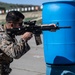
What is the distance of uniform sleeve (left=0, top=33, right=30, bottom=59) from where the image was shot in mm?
4805

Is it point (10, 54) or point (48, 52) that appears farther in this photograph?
point (48, 52)

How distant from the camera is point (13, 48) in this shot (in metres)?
4.82

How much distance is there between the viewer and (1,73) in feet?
16.7

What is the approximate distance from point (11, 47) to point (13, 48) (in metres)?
0.03

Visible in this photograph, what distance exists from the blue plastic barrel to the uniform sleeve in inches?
46.7

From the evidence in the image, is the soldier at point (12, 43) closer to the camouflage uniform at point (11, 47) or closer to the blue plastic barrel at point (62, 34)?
the camouflage uniform at point (11, 47)

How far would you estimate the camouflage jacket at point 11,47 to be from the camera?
15.8 ft

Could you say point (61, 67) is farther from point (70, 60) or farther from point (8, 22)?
point (8, 22)

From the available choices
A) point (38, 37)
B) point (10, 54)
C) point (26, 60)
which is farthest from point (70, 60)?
point (26, 60)

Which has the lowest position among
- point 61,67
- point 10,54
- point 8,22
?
point 61,67

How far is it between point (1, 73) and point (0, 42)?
1.56 ft

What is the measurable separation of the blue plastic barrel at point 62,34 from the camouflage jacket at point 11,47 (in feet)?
3.88

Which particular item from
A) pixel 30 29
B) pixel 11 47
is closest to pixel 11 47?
pixel 11 47

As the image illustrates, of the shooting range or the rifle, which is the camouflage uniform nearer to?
the rifle
